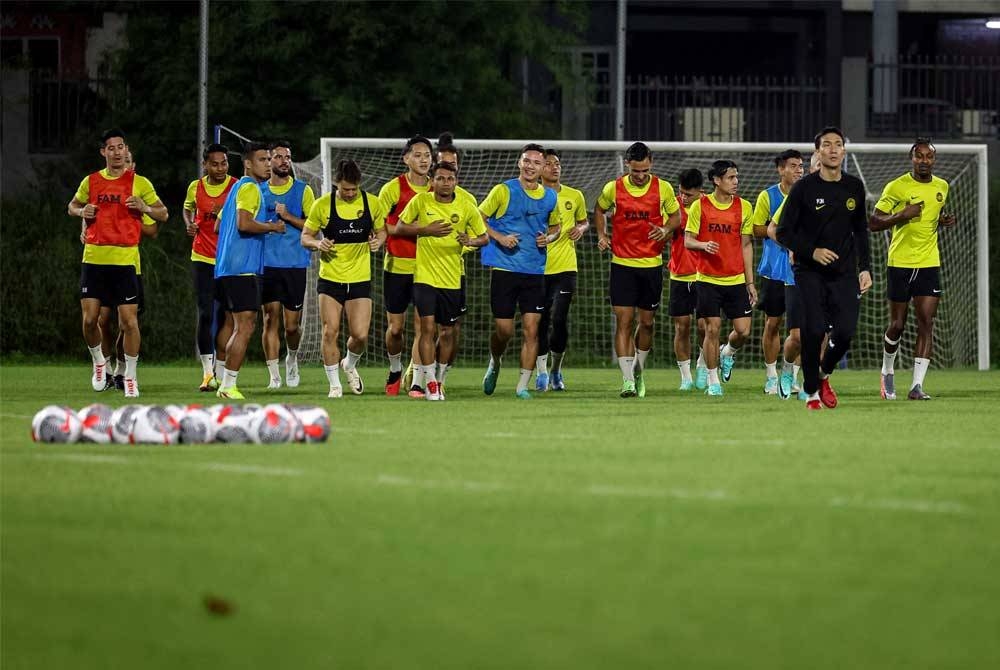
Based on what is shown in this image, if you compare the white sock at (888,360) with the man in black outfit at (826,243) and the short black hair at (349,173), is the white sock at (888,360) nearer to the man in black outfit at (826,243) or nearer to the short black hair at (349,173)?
the man in black outfit at (826,243)

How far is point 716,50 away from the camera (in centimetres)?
4056

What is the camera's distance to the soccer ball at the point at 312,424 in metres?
10.1

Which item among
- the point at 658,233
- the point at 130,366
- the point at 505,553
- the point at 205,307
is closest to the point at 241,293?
the point at 130,366

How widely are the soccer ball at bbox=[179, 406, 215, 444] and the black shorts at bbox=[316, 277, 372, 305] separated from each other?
5973 mm

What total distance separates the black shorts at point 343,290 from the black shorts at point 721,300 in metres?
3.38

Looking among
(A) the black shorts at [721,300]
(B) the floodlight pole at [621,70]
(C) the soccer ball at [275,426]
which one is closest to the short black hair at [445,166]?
(A) the black shorts at [721,300]

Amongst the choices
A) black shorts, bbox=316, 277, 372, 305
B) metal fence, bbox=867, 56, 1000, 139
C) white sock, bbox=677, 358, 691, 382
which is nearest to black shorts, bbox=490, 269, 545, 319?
black shorts, bbox=316, 277, 372, 305

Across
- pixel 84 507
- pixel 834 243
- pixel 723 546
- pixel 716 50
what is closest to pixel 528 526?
pixel 723 546

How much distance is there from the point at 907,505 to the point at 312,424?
12.8 feet

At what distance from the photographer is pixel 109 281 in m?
16.8

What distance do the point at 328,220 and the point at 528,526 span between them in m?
9.40

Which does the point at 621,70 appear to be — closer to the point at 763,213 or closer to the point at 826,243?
the point at 763,213

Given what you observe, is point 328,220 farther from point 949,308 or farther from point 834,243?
point 949,308

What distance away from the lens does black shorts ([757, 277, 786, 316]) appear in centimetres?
1706
